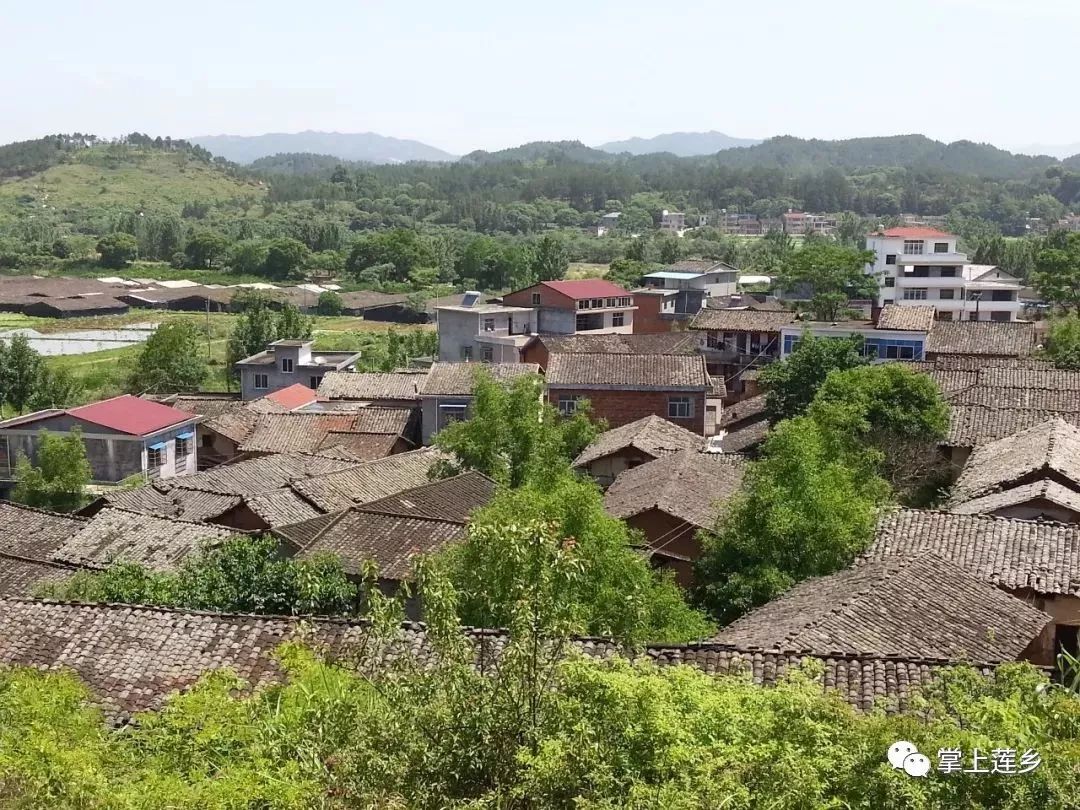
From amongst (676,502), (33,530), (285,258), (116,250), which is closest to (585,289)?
(676,502)

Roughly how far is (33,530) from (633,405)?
49.8 feet

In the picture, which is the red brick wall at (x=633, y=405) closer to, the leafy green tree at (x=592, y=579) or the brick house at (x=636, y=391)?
the brick house at (x=636, y=391)

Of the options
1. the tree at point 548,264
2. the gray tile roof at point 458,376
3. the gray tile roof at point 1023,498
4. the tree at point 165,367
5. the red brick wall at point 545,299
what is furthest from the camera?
the tree at point 548,264

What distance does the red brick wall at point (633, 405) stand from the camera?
30047 mm

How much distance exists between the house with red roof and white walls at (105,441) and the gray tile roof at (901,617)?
59.0ft

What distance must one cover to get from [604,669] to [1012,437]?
666 inches

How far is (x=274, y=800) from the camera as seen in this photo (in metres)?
6.56

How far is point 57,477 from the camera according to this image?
2614 centimetres

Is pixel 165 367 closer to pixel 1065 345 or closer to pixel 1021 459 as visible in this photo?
pixel 1065 345

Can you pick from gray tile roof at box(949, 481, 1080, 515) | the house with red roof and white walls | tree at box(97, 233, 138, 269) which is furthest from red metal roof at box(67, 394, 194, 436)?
tree at box(97, 233, 138, 269)

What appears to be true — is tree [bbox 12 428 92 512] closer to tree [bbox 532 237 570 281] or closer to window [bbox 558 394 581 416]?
window [bbox 558 394 581 416]

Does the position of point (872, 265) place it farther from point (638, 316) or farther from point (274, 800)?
point (274, 800)

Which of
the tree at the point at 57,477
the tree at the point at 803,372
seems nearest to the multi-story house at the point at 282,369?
the tree at the point at 57,477

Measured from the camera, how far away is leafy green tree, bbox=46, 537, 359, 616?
15.5 meters
